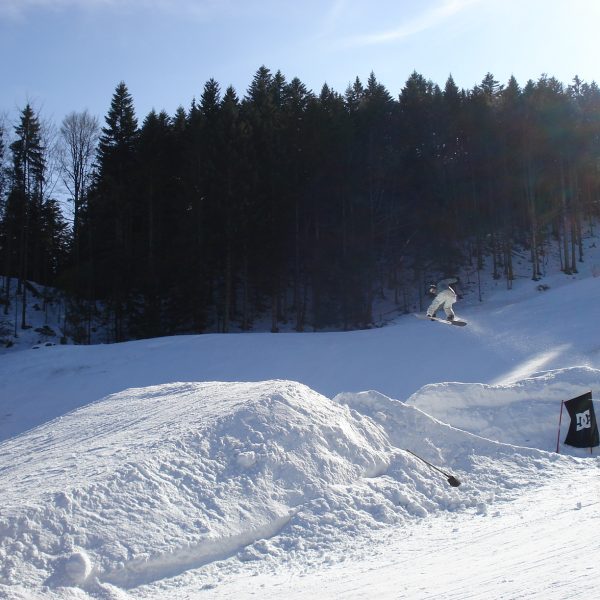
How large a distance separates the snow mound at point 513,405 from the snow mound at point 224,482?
63.1 inches

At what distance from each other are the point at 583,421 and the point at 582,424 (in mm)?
56

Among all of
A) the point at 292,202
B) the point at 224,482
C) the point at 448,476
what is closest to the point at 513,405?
the point at 448,476

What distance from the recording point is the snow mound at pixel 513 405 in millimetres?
10844

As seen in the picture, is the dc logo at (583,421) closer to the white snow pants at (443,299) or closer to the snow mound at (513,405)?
the snow mound at (513,405)

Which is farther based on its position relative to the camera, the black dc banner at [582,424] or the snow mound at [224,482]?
the black dc banner at [582,424]

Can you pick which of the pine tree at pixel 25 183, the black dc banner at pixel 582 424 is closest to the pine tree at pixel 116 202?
the pine tree at pixel 25 183

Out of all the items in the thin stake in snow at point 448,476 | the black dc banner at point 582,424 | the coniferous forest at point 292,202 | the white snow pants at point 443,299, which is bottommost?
the thin stake in snow at point 448,476

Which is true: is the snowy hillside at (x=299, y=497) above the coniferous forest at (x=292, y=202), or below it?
below

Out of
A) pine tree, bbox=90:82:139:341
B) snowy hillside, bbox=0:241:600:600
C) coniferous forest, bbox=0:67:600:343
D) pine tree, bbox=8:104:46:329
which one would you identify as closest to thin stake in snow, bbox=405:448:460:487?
snowy hillside, bbox=0:241:600:600

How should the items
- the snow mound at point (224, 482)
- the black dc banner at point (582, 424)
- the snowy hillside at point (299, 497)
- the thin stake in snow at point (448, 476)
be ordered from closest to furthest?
the snowy hillside at point (299, 497)
the snow mound at point (224, 482)
the thin stake in snow at point (448, 476)
the black dc banner at point (582, 424)

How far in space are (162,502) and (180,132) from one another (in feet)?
111

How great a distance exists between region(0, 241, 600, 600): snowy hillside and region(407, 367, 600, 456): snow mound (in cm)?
3

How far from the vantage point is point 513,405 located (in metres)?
11.5

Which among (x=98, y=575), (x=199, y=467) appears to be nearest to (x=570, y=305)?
(x=199, y=467)
